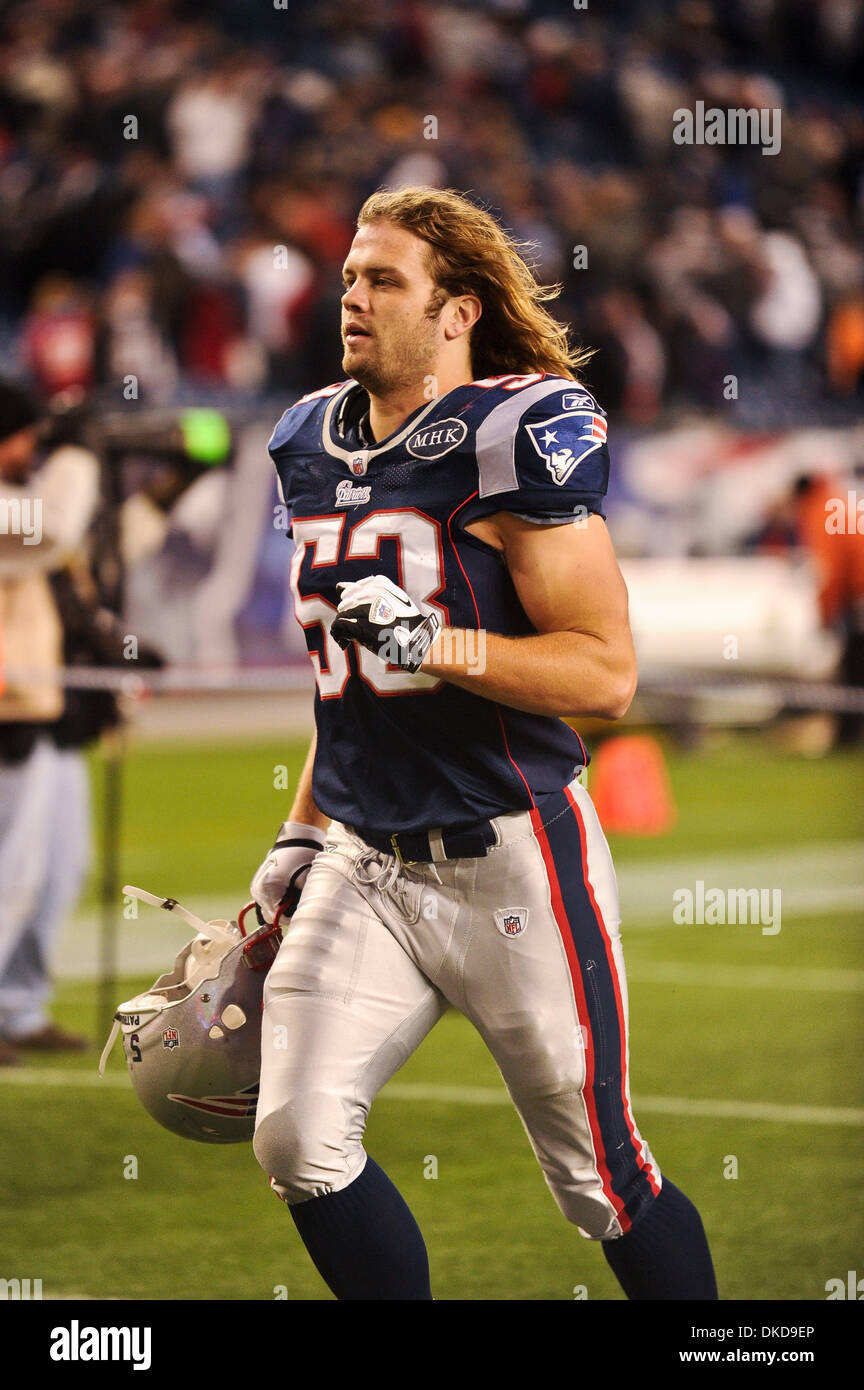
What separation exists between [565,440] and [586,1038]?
0.97m

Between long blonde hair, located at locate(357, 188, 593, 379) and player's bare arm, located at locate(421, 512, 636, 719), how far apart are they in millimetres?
400

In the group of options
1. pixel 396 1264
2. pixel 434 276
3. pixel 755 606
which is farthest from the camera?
pixel 755 606

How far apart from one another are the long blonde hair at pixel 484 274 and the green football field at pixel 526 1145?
195 cm

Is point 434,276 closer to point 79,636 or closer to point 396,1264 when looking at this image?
point 396,1264

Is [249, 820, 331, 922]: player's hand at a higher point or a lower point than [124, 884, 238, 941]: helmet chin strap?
higher

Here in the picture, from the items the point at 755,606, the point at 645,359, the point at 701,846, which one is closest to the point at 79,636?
the point at 701,846

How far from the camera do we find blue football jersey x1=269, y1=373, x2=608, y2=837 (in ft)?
10.6

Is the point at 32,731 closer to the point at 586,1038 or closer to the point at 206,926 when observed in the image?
the point at 206,926

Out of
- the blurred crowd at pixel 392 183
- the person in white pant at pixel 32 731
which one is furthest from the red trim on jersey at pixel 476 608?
the blurred crowd at pixel 392 183

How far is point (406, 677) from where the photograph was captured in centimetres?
329

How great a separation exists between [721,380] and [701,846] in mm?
7977

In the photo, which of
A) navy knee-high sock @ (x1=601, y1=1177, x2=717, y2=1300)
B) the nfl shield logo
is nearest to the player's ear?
the nfl shield logo

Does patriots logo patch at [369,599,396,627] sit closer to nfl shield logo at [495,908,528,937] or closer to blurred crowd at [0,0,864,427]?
nfl shield logo at [495,908,528,937]

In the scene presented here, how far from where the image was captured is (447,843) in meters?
3.27
